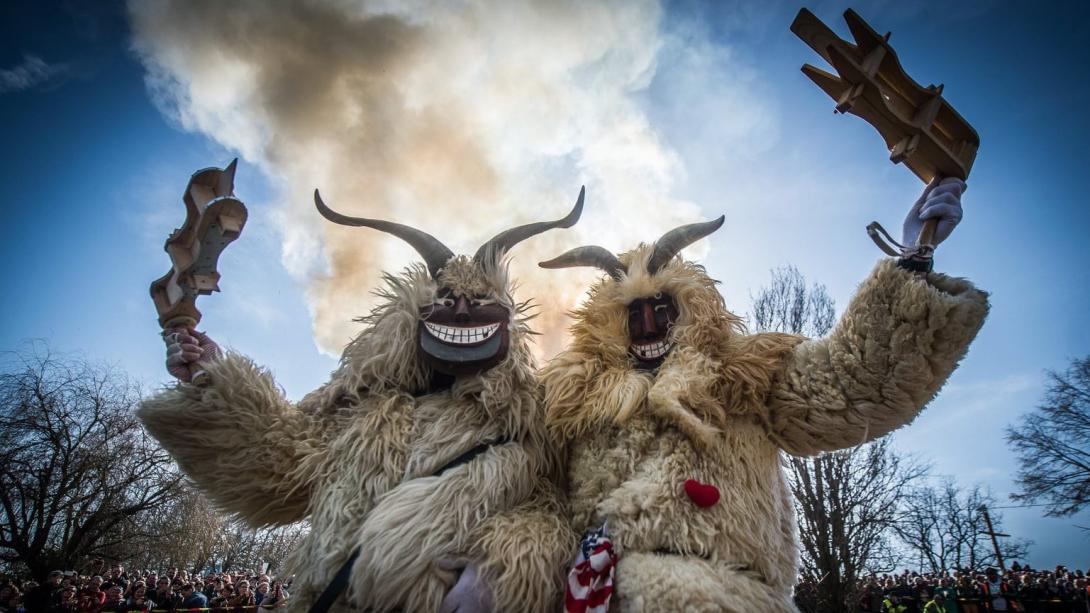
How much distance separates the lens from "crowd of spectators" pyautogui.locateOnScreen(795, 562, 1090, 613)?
9781mm

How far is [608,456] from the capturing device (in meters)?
2.31

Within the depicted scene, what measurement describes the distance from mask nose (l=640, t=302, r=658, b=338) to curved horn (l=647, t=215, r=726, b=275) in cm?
22

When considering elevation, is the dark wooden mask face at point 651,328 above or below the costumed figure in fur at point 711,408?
above

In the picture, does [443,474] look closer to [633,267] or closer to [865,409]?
[633,267]

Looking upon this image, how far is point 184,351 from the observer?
2293mm

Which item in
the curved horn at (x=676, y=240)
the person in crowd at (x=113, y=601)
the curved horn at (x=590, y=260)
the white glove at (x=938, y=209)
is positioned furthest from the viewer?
the person in crowd at (x=113, y=601)

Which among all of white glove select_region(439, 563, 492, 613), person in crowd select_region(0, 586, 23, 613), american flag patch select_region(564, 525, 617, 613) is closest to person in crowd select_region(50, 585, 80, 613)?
person in crowd select_region(0, 586, 23, 613)

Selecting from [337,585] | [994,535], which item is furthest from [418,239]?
[994,535]

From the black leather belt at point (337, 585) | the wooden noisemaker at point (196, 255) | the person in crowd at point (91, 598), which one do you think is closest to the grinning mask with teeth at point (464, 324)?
the black leather belt at point (337, 585)

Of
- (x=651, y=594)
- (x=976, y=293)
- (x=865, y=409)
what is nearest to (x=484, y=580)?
(x=651, y=594)

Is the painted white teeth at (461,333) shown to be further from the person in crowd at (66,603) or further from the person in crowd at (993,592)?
the person in crowd at (993,592)

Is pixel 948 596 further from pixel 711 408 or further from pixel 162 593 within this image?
pixel 162 593

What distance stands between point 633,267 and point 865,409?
1.23m

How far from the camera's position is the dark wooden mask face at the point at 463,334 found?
7.95ft
